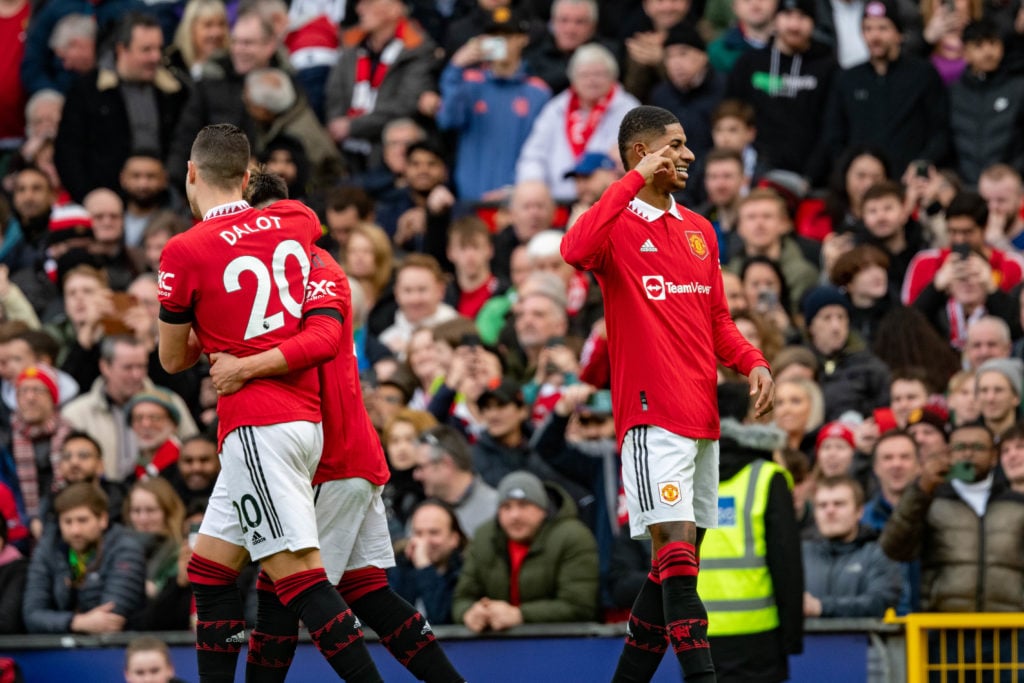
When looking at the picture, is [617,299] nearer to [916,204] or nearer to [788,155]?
[916,204]

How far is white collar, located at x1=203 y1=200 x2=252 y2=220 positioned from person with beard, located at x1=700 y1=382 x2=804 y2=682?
289 cm

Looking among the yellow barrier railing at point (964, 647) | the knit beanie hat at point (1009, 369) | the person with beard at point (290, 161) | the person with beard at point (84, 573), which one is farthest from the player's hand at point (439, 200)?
the yellow barrier railing at point (964, 647)

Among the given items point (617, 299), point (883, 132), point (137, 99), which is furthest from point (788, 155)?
point (617, 299)

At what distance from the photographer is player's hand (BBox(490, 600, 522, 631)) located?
1178 cm

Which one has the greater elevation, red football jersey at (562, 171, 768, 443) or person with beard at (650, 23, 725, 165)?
person with beard at (650, 23, 725, 165)

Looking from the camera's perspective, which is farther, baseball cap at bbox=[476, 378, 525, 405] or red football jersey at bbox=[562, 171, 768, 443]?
baseball cap at bbox=[476, 378, 525, 405]

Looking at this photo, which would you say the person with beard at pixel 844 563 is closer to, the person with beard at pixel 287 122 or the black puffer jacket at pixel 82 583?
the black puffer jacket at pixel 82 583

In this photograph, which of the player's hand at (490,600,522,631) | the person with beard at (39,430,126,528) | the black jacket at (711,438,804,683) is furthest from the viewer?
the person with beard at (39,430,126,528)

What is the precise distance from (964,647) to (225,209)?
477cm

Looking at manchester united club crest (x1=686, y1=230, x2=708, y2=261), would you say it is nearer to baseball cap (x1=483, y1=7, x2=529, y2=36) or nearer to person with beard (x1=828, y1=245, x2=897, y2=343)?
person with beard (x1=828, y1=245, x2=897, y2=343)

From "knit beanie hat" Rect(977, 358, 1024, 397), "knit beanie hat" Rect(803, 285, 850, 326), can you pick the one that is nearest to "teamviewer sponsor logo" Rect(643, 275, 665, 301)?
"knit beanie hat" Rect(977, 358, 1024, 397)

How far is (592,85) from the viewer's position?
1688cm

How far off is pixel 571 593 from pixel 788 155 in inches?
244

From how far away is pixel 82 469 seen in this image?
13758 mm
